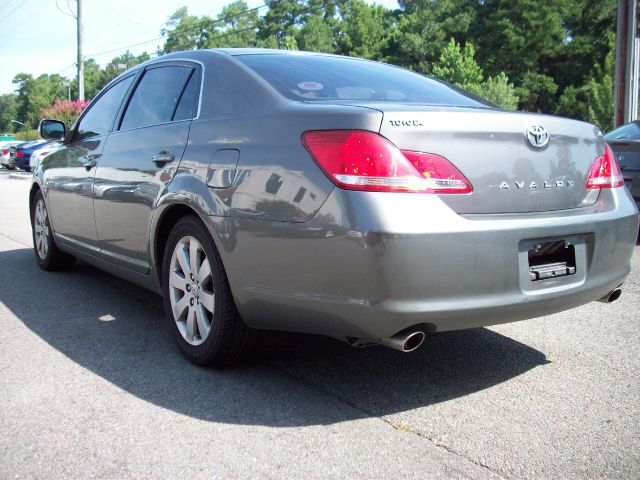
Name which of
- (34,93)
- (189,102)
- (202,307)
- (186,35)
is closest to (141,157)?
(189,102)

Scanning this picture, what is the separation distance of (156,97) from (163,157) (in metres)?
0.70

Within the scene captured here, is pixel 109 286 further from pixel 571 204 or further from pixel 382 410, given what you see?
pixel 571 204

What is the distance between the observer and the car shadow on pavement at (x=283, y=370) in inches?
114

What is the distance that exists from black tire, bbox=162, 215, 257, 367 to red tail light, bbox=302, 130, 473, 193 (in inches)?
33.6

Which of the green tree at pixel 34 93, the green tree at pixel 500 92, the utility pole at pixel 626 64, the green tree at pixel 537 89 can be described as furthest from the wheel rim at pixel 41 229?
the green tree at pixel 34 93

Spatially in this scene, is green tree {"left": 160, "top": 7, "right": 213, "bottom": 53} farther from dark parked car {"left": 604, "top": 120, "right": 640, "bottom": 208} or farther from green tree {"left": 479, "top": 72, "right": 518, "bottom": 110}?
dark parked car {"left": 604, "top": 120, "right": 640, "bottom": 208}

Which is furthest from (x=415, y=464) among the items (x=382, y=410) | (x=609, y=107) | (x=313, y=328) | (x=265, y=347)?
(x=609, y=107)

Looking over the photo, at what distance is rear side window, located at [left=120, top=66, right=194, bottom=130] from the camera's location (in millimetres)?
3861

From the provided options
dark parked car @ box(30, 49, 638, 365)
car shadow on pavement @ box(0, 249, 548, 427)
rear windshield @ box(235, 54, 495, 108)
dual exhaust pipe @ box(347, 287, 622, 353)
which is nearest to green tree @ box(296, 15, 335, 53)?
rear windshield @ box(235, 54, 495, 108)

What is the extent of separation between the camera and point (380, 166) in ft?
8.33

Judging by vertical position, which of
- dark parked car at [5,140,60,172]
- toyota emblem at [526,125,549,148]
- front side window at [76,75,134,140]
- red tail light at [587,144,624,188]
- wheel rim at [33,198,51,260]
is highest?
front side window at [76,75,134,140]

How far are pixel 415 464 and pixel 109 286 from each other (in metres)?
3.56

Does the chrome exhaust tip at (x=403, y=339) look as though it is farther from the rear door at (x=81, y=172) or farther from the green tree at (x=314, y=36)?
the green tree at (x=314, y=36)

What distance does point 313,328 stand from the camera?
280 centimetres
